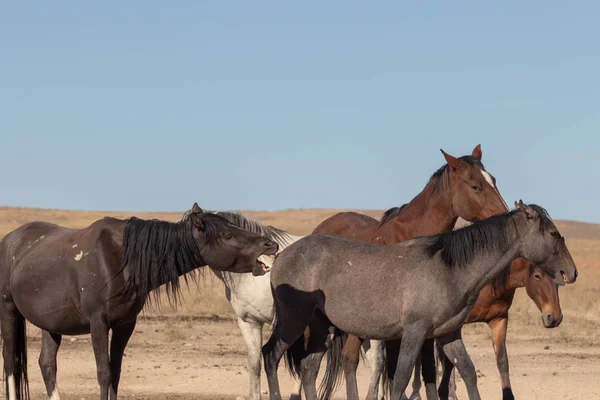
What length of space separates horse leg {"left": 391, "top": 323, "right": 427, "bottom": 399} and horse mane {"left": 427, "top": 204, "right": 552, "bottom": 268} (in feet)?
2.05

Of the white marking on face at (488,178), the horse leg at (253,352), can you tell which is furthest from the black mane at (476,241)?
the horse leg at (253,352)

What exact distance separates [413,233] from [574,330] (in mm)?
11456

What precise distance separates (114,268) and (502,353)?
426 cm

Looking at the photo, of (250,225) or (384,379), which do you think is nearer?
(384,379)

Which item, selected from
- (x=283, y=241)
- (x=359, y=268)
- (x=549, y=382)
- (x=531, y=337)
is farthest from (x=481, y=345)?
(x=359, y=268)

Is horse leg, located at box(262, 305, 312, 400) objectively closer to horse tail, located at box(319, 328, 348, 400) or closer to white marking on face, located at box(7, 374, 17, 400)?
horse tail, located at box(319, 328, 348, 400)

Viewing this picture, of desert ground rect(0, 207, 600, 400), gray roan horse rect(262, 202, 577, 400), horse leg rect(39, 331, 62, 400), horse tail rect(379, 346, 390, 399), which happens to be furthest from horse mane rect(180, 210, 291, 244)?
horse leg rect(39, 331, 62, 400)

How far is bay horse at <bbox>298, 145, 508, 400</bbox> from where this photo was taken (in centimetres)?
1051

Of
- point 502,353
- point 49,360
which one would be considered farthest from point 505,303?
point 49,360

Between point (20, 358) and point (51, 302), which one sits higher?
point (51, 302)

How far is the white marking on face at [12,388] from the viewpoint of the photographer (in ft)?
33.9

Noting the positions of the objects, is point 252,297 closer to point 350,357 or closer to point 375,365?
point 375,365

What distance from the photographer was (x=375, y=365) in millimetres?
11344

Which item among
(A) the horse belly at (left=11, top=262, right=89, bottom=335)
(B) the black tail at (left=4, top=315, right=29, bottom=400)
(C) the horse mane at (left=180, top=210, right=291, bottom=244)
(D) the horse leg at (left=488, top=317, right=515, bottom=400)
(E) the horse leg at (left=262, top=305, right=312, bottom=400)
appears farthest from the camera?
(C) the horse mane at (left=180, top=210, right=291, bottom=244)
